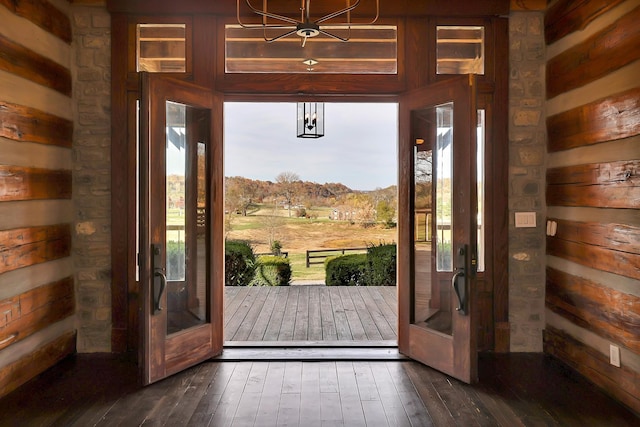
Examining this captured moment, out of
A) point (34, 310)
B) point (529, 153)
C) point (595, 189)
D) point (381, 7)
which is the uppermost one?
point (381, 7)

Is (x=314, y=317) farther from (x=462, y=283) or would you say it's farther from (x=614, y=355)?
(x=614, y=355)

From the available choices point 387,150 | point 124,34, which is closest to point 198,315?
point 124,34

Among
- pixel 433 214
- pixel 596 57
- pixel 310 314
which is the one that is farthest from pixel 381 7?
pixel 310 314

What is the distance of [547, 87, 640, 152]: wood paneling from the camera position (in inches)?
125

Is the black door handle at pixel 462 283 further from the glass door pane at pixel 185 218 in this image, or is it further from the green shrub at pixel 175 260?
the green shrub at pixel 175 260

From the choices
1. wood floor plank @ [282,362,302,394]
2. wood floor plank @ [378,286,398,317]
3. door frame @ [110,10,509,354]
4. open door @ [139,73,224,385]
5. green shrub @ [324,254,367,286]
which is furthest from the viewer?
green shrub @ [324,254,367,286]

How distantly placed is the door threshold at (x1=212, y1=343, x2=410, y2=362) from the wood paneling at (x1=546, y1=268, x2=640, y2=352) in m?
1.42

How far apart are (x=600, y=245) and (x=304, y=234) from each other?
8.59m

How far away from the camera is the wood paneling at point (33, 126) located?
3.37 metres

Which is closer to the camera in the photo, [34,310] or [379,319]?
[34,310]

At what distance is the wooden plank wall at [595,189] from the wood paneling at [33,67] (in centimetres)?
425

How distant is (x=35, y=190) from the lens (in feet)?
12.2

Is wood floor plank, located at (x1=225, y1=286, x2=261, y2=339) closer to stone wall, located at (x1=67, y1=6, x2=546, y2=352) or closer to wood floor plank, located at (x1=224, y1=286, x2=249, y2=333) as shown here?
wood floor plank, located at (x1=224, y1=286, x2=249, y2=333)

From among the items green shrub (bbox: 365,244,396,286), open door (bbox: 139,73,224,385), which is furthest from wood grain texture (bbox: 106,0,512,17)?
green shrub (bbox: 365,244,396,286)
